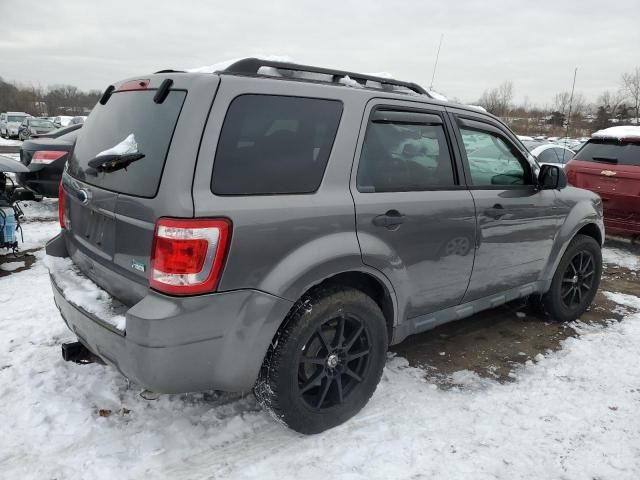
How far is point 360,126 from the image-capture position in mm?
2678

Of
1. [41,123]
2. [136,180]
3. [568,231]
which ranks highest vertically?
[41,123]

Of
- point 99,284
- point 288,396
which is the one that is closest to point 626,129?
point 288,396

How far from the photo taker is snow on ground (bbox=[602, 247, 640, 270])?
671 centimetres

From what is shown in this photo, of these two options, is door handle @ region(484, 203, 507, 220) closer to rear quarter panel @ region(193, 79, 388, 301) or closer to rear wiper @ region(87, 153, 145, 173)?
rear quarter panel @ region(193, 79, 388, 301)

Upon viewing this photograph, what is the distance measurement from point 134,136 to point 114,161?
0.16 metres

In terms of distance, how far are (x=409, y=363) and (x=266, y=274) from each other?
71.2 inches

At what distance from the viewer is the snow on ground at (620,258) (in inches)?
264

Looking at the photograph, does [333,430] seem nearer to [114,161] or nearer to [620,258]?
[114,161]

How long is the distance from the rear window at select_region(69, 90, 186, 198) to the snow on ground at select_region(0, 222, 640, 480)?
1.33 m

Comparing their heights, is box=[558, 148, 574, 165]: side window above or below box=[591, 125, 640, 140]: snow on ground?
below

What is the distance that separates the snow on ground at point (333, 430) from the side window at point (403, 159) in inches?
54.2

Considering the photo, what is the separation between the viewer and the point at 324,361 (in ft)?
8.56

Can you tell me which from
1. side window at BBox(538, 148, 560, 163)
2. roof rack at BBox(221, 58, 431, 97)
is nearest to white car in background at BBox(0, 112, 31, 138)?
side window at BBox(538, 148, 560, 163)

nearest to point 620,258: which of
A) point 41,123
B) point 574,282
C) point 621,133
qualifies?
point 621,133
